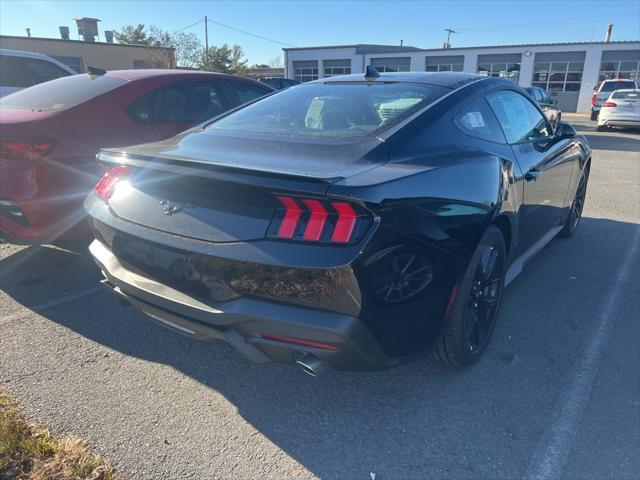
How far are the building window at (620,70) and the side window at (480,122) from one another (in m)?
37.3

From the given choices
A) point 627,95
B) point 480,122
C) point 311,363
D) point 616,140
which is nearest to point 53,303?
point 311,363

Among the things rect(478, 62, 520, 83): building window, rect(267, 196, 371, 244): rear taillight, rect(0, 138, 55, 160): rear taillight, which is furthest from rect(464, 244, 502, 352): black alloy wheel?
rect(478, 62, 520, 83): building window

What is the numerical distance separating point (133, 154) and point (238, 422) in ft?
4.72

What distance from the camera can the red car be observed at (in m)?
3.33

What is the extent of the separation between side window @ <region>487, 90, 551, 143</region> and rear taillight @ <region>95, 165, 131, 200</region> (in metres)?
2.29

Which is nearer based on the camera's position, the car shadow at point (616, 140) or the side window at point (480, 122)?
the side window at point (480, 122)

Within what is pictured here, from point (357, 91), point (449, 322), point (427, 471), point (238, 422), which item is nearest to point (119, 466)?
point (238, 422)

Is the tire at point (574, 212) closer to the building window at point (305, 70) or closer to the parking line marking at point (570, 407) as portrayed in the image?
the parking line marking at point (570, 407)

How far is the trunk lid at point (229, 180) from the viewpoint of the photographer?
193 cm

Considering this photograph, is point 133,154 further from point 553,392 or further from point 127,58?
point 127,58

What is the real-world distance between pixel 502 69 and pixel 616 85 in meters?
15.7

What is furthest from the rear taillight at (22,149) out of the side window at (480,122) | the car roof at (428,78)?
the side window at (480,122)

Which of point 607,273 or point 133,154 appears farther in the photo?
point 607,273

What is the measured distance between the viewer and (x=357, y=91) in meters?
3.07
